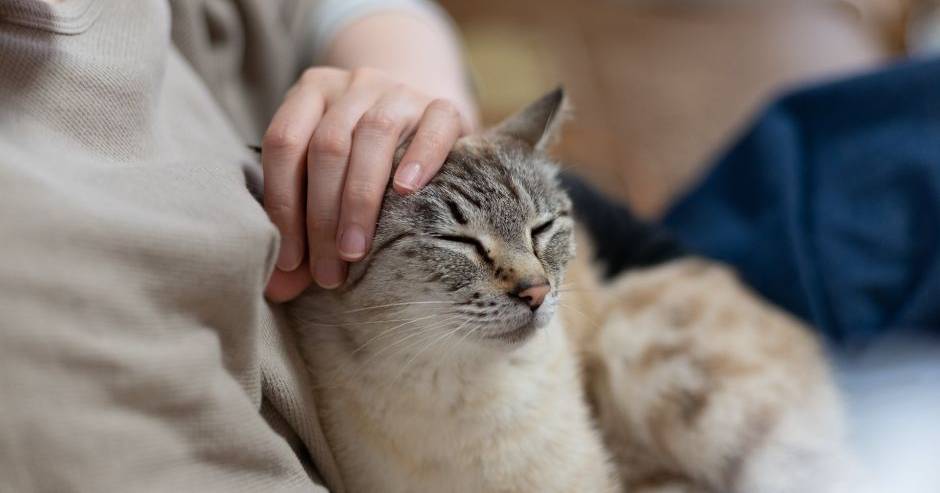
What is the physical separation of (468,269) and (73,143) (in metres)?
0.44

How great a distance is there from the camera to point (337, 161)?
0.84m

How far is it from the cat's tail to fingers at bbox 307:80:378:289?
753mm

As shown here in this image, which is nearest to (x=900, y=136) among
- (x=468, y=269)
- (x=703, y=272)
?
(x=703, y=272)

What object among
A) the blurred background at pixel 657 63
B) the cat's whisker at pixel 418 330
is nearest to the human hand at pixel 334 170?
the cat's whisker at pixel 418 330

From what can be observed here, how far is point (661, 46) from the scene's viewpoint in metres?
2.50

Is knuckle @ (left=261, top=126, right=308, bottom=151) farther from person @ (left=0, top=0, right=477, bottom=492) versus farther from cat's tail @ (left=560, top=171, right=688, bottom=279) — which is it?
cat's tail @ (left=560, top=171, right=688, bottom=279)

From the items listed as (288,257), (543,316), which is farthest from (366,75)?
(543,316)

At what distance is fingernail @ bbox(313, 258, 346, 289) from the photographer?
0.88 metres

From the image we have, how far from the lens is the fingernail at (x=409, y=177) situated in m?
0.87

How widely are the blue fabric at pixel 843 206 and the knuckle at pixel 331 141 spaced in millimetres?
1102

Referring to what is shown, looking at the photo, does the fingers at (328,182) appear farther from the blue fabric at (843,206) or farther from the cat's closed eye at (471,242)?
the blue fabric at (843,206)

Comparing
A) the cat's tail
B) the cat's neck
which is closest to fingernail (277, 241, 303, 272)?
the cat's neck

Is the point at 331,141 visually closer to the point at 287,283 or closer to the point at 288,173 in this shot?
the point at 288,173

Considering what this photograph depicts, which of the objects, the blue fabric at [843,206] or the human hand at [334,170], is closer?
the human hand at [334,170]
